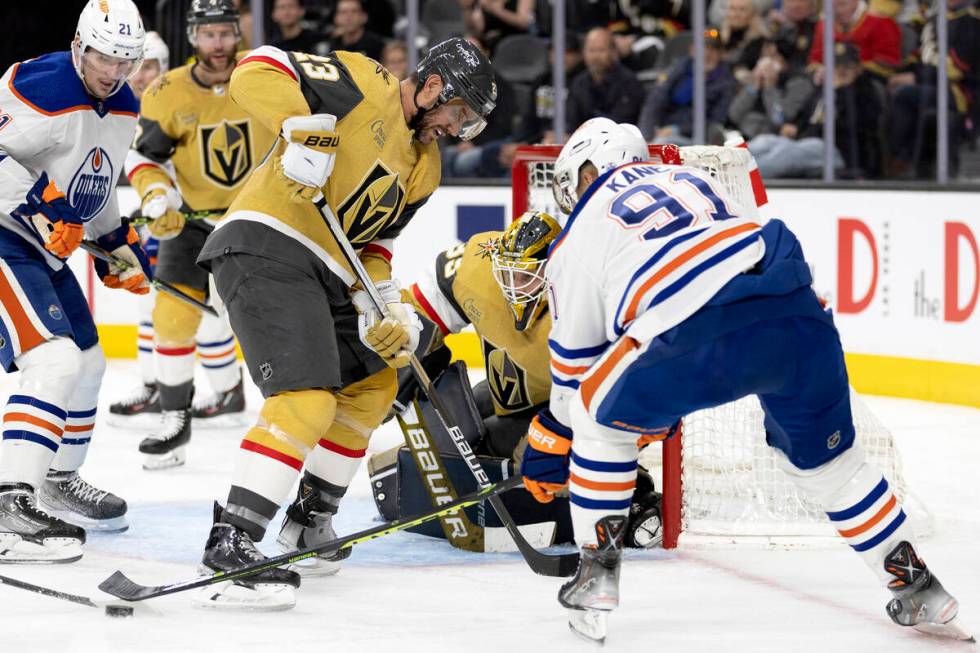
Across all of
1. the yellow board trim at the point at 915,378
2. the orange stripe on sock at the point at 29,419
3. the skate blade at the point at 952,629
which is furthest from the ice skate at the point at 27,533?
the yellow board trim at the point at 915,378

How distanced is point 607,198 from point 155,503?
1.90 m

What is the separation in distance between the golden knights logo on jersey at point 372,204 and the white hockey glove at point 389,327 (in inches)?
4.9

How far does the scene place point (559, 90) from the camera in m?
6.80

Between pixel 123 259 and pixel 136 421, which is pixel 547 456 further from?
pixel 136 421

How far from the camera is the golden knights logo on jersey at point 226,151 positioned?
A: 4850 mm

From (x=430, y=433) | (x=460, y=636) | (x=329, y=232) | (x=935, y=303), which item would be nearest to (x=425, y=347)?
(x=430, y=433)

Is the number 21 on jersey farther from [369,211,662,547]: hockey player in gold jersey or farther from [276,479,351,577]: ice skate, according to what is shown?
[276,479,351,577]: ice skate

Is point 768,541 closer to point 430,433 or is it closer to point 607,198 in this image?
point 430,433

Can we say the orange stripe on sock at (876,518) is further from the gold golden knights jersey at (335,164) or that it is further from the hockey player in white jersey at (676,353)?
the gold golden knights jersey at (335,164)

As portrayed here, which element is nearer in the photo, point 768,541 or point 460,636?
point 460,636

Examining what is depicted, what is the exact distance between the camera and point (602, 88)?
6734 millimetres

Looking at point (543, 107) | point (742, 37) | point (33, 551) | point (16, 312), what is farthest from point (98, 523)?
point (742, 37)

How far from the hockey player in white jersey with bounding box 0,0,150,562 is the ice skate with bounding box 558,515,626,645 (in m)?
1.21

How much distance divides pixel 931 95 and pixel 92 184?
3906 millimetres
